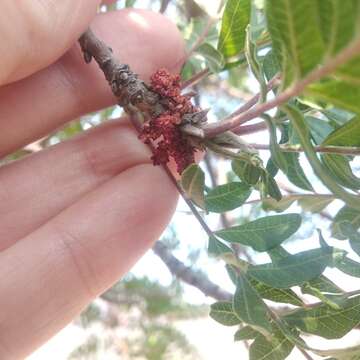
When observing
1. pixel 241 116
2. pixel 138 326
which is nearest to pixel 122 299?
pixel 138 326

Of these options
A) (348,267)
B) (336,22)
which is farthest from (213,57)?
(336,22)

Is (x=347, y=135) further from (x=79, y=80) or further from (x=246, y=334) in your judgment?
(x=79, y=80)

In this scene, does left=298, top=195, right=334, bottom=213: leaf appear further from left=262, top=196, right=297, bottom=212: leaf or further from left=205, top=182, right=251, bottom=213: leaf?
left=205, top=182, right=251, bottom=213: leaf

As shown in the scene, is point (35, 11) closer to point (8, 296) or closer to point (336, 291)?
point (8, 296)

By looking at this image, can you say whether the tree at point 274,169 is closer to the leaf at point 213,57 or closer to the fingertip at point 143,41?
the leaf at point 213,57

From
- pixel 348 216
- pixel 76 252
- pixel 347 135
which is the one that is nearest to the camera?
pixel 347 135
